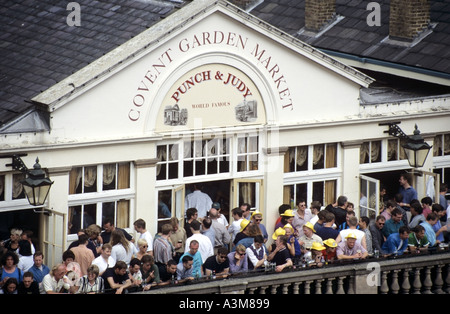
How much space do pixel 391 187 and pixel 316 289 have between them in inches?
282

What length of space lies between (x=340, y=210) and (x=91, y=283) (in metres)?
6.88

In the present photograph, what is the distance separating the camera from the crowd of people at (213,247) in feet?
72.1

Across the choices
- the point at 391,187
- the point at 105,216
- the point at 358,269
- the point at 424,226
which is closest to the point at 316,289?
the point at 358,269

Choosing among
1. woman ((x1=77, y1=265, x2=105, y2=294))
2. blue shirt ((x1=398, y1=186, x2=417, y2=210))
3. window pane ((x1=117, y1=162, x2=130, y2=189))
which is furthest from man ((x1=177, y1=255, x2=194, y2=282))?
blue shirt ((x1=398, y1=186, x2=417, y2=210))

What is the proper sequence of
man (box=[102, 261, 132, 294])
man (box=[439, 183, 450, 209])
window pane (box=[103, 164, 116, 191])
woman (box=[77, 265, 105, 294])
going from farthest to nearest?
man (box=[439, 183, 450, 209]), window pane (box=[103, 164, 116, 191]), man (box=[102, 261, 132, 294]), woman (box=[77, 265, 105, 294])

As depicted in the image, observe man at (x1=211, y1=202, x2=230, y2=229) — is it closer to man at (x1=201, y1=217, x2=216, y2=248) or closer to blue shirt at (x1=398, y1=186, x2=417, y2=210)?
man at (x1=201, y1=217, x2=216, y2=248)

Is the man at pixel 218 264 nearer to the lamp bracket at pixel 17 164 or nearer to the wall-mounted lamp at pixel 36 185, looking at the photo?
the wall-mounted lamp at pixel 36 185

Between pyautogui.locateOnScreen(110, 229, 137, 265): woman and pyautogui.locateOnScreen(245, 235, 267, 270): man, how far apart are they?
81.7 inches

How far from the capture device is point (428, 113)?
29453 mm

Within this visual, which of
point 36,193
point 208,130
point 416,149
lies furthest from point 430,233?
point 36,193

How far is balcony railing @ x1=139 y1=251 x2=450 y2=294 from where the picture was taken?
73.8 feet

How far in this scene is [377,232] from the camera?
999 inches

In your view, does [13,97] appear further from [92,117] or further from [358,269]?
[358,269]

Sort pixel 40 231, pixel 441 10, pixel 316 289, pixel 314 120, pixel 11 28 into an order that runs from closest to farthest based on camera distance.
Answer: pixel 316 289, pixel 40 231, pixel 314 120, pixel 11 28, pixel 441 10
